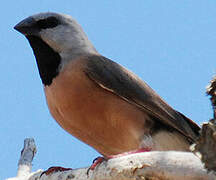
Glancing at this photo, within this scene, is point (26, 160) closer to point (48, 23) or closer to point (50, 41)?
point (50, 41)

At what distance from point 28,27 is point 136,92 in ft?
5.48

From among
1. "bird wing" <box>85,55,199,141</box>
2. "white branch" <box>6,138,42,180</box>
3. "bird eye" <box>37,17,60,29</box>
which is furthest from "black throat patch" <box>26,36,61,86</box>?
"white branch" <box>6,138,42,180</box>

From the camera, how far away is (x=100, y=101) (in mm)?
6465

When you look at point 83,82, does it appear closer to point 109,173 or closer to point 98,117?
point 98,117

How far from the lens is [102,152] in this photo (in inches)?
A: 266

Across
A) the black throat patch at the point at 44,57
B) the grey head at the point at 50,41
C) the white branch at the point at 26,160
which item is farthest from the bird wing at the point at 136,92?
the white branch at the point at 26,160

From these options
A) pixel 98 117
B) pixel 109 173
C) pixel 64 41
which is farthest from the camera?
pixel 64 41

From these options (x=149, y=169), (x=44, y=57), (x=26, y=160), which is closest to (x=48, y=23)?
(x=44, y=57)

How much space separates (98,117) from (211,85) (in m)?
2.68

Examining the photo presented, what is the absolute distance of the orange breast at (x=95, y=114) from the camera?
639 cm

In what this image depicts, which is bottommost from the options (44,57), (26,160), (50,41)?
(26,160)

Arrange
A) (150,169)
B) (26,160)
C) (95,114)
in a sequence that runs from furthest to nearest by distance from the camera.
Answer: (95,114)
(26,160)
(150,169)

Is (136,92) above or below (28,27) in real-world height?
below

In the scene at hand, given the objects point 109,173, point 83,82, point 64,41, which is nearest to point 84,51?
point 64,41
